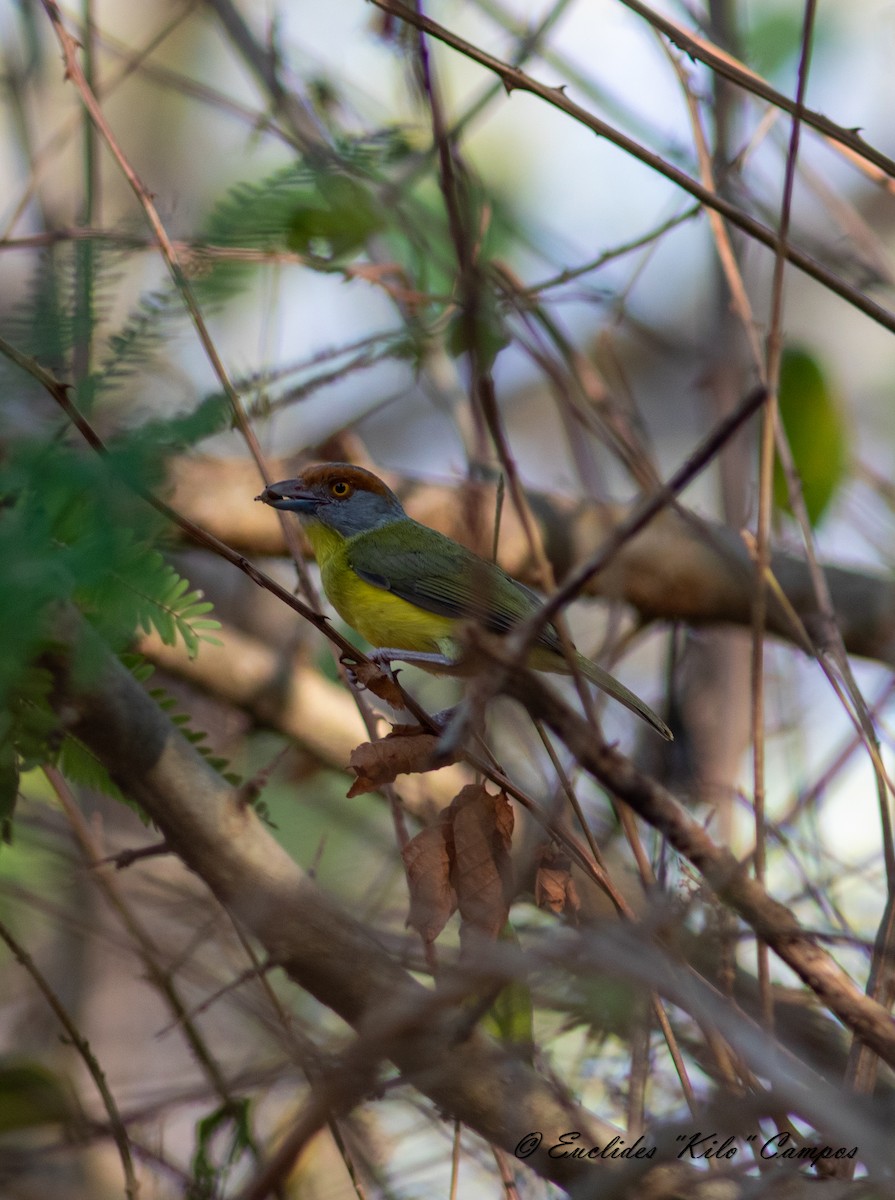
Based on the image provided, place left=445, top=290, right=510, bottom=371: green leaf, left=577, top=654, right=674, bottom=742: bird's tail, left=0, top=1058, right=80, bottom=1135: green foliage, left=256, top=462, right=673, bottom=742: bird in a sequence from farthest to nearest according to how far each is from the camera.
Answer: left=256, top=462, right=673, bottom=742: bird, left=577, top=654, right=674, bottom=742: bird's tail, left=0, top=1058, right=80, bottom=1135: green foliage, left=445, top=290, right=510, bottom=371: green leaf

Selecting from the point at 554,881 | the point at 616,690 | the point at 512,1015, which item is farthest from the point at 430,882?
the point at 616,690

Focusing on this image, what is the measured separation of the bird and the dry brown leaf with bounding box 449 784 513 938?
3.54ft

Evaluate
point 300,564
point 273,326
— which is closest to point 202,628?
point 300,564

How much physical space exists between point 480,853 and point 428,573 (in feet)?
5.79

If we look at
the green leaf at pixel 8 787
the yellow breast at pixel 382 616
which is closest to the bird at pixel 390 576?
the yellow breast at pixel 382 616

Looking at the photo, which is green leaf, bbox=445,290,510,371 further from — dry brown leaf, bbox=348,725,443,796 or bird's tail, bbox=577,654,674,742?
bird's tail, bbox=577,654,674,742

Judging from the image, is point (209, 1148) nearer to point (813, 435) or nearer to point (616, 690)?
point (616, 690)

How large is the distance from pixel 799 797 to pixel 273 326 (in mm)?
2162

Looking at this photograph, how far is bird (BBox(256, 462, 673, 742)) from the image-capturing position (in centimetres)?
362

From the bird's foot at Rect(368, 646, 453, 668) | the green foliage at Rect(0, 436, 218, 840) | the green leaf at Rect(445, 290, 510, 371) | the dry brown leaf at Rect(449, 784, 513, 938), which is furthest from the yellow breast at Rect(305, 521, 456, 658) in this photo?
the green foliage at Rect(0, 436, 218, 840)

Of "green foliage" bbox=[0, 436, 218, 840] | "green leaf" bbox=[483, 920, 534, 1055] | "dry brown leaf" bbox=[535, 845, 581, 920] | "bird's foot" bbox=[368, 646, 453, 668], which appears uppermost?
"bird's foot" bbox=[368, 646, 453, 668]

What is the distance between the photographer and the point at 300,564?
9.17 feet

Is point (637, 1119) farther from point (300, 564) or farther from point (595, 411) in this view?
point (595, 411)

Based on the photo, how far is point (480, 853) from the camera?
88.7 inches
